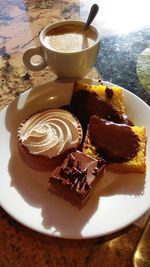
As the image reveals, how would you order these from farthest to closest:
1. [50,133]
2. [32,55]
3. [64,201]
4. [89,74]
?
[89,74], [32,55], [50,133], [64,201]

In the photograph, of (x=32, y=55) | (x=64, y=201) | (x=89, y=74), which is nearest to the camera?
(x=64, y=201)

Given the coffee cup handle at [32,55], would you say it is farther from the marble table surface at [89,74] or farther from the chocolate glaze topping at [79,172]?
the chocolate glaze topping at [79,172]

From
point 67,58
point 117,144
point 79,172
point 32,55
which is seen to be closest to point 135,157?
point 117,144

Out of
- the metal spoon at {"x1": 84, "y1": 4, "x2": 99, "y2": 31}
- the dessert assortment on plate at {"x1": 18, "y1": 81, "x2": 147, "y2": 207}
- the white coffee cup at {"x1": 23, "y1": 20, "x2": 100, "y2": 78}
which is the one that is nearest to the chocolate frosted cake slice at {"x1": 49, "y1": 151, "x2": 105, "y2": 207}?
the dessert assortment on plate at {"x1": 18, "y1": 81, "x2": 147, "y2": 207}

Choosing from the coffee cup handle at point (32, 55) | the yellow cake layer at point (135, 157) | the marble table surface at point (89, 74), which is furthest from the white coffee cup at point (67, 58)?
the yellow cake layer at point (135, 157)

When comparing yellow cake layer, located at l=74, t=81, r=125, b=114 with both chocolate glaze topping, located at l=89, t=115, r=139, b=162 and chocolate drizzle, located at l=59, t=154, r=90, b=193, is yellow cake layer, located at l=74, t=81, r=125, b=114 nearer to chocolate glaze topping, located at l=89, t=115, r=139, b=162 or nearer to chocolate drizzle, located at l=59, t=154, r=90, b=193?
chocolate glaze topping, located at l=89, t=115, r=139, b=162

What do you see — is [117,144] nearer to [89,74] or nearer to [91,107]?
[91,107]

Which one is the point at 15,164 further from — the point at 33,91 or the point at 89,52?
the point at 89,52
